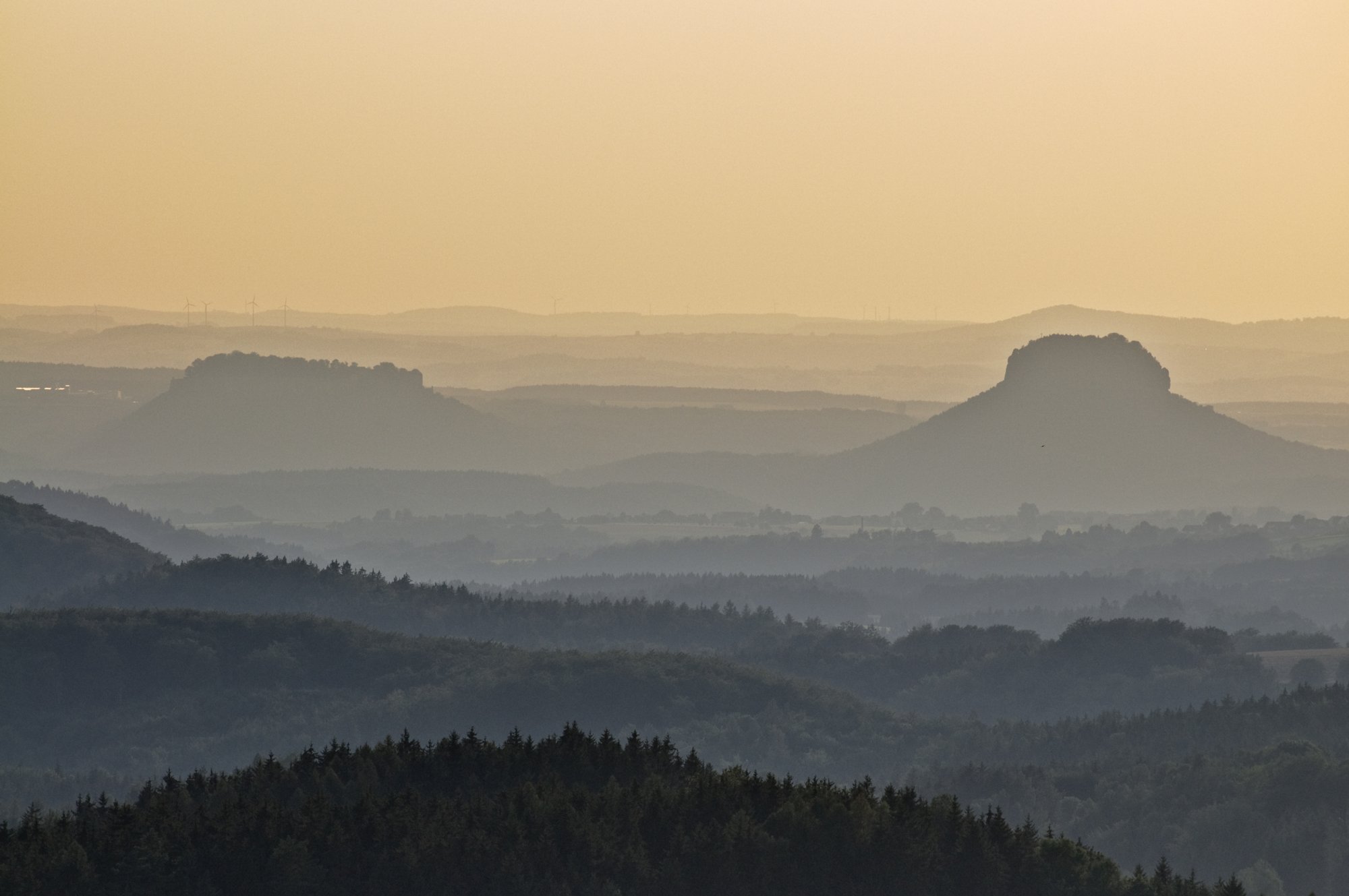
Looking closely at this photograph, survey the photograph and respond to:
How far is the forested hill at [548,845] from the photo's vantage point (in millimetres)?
103188

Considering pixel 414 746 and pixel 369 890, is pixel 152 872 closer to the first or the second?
pixel 369 890

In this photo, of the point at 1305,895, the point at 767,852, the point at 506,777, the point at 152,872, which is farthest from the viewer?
the point at 1305,895

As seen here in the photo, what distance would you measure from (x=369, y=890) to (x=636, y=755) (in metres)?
27.0

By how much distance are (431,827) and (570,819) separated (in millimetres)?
6538

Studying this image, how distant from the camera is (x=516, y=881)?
105812mm

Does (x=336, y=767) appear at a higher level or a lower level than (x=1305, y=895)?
higher

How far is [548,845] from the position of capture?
108 meters

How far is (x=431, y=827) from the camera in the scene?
350 feet

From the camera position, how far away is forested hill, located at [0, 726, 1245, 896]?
4063 inches

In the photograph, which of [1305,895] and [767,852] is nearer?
[767,852]

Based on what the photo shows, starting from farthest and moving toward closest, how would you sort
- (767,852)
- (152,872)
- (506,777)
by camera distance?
(506,777) → (767,852) → (152,872)

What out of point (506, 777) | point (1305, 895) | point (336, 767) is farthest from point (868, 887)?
point (1305, 895)

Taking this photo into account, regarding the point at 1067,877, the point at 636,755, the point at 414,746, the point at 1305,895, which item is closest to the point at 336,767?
the point at 414,746

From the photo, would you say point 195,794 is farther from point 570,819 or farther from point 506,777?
point 570,819
